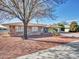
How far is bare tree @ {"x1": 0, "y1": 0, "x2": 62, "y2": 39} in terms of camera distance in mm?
18036

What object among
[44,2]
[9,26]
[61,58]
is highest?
[44,2]

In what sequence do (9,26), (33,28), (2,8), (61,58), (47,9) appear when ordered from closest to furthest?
(61,58) < (2,8) < (47,9) < (9,26) < (33,28)

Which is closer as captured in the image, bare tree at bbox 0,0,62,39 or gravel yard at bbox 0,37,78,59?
gravel yard at bbox 0,37,78,59

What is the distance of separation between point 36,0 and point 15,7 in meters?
2.63

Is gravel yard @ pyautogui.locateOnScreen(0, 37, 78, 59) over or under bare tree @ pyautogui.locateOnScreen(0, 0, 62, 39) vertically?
under

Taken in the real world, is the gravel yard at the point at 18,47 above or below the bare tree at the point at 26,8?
below

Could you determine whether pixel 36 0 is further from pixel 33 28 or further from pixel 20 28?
pixel 33 28

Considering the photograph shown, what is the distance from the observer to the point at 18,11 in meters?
18.7

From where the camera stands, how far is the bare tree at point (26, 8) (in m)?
18.0

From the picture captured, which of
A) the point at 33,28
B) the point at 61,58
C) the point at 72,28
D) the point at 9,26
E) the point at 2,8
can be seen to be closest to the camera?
the point at 61,58

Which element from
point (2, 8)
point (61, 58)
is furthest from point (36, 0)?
point (61, 58)

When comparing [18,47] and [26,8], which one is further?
[26,8]

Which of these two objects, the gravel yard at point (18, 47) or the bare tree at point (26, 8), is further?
the bare tree at point (26, 8)

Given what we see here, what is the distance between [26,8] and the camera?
760 inches
